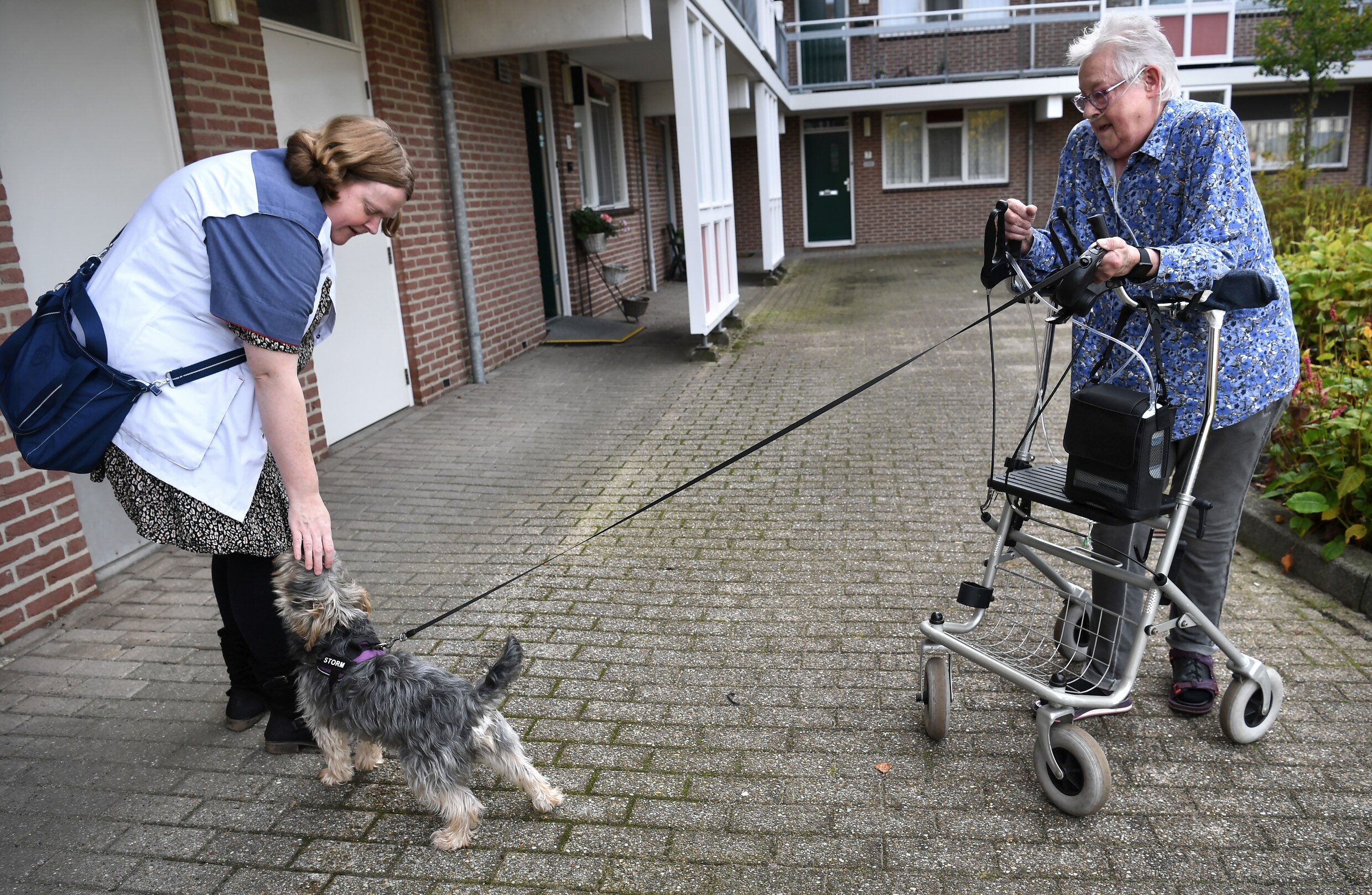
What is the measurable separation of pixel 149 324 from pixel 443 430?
15.3 ft

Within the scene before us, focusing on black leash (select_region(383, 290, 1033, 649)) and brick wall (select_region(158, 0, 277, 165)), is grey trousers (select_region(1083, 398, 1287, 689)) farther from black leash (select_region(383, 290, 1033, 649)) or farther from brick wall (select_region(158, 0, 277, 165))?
brick wall (select_region(158, 0, 277, 165))

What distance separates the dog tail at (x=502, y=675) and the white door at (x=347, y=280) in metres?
4.32

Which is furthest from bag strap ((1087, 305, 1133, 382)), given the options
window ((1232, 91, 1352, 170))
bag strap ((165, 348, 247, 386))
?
window ((1232, 91, 1352, 170))

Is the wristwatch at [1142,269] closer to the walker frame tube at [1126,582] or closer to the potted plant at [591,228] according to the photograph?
the walker frame tube at [1126,582]

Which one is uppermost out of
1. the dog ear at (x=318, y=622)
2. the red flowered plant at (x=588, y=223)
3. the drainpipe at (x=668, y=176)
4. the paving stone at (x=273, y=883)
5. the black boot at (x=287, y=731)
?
the drainpipe at (x=668, y=176)

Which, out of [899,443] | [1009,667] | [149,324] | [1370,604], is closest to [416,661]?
[149,324]

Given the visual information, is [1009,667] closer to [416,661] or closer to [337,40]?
[416,661]

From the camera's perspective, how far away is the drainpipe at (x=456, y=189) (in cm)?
826

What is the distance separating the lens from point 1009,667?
2852 millimetres

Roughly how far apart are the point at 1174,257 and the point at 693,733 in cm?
206

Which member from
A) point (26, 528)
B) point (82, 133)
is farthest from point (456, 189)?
point (26, 528)

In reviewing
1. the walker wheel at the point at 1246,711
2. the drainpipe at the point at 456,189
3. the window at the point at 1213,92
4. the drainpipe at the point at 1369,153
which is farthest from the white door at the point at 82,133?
the drainpipe at the point at 1369,153

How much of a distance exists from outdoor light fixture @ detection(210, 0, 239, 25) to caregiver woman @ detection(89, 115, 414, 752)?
3.39 metres

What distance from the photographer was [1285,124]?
23.7 m
